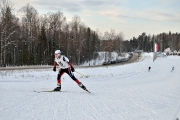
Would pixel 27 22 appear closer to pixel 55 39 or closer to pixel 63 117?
pixel 55 39

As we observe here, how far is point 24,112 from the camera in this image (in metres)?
5.59

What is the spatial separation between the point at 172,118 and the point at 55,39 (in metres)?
55.7

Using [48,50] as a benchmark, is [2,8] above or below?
above

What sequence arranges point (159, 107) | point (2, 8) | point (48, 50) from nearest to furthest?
1. point (159, 107)
2. point (2, 8)
3. point (48, 50)

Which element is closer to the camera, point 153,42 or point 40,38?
point 40,38

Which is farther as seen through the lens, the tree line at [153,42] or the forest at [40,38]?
the tree line at [153,42]

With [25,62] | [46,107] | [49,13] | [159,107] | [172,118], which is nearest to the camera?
[172,118]

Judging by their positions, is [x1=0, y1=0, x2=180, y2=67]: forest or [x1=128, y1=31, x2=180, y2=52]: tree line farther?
[x1=128, y1=31, x2=180, y2=52]: tree line

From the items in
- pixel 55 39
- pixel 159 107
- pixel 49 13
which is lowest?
pixel 159 107

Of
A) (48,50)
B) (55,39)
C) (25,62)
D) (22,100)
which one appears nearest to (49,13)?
(55,39)

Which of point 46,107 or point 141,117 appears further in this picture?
point 46,107

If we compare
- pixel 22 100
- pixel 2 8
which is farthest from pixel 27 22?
pixel 22 100

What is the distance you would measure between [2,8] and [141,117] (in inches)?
1519

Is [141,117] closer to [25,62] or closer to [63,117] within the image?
[63,117]
